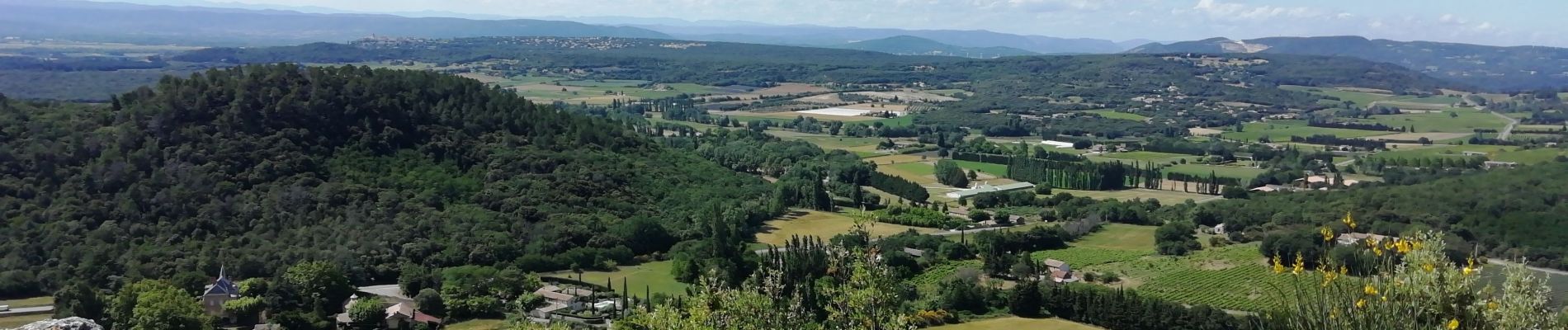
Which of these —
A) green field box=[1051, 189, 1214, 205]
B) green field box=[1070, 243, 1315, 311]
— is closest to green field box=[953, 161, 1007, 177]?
green field box=[1051, 189, 1214, 205]

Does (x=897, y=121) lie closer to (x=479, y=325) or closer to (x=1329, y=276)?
(x=479, y=325)

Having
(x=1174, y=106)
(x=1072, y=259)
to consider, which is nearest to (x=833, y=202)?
(x=1072, y=259)

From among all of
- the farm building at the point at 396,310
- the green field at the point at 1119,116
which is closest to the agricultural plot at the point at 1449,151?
the green field at the point at 1119,116

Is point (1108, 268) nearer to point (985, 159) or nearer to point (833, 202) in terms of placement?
point (833, 202)

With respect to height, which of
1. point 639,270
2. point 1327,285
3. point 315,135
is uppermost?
point 1327,285

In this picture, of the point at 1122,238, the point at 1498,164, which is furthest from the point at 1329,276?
the point at 1498,164

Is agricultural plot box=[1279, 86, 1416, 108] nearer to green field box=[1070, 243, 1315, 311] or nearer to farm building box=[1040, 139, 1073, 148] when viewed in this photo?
farm building box=[1040, 139, 1073, 148]
